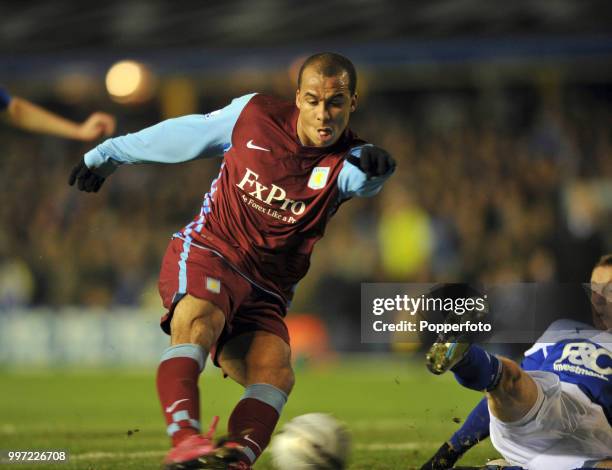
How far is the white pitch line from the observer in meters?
6.71

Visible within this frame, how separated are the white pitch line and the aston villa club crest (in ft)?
7.18

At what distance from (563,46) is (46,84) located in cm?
1076

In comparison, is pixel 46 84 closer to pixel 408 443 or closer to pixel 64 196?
pixel 64 196

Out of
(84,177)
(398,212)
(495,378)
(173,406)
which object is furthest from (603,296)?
(398,212)

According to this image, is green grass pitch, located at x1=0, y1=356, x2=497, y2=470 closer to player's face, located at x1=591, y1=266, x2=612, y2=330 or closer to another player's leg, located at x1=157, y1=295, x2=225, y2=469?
player's face, located at x1=591, y1=266, x2=612, y2=330

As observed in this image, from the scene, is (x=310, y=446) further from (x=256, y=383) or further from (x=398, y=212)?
(x=398, y=212)

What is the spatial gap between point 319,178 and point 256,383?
105 centimetres

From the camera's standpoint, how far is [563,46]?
19.2m

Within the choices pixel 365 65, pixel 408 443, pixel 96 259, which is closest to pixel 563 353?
pixel 408 443

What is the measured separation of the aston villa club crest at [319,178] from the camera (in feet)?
18.3

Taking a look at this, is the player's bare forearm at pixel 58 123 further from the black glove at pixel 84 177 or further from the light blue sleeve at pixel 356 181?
the light blue sleeve at pixel 356 181

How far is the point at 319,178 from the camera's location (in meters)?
5.60

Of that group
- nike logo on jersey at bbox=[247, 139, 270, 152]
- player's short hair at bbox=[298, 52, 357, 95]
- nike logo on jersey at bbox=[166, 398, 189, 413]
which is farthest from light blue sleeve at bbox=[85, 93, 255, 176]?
nike logo on jersey at bbox=[166, 398, 189, 413]

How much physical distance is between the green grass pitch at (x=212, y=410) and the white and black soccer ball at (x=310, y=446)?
1227 millimetres
